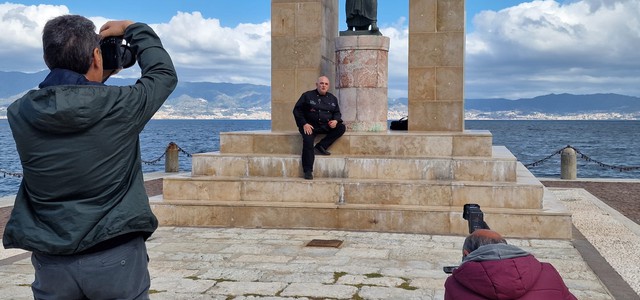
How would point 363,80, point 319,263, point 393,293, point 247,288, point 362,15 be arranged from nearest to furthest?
point 393,293, point 247,288, point 319,263, point 363,80, point 362,15

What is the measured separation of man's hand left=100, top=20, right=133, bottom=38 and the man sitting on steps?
7.99 meters

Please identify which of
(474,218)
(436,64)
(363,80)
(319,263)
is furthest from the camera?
(436,64)

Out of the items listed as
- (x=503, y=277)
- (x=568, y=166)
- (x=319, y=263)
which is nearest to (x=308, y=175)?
(x=319, y=263)

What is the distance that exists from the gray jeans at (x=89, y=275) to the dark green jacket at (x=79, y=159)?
6 cm

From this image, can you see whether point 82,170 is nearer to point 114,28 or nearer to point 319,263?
point 114,28

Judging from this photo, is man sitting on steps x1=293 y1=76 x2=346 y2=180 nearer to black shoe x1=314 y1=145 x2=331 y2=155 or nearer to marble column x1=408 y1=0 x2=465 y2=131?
black shoe x1=314 y1=145 x2=331 y2=155

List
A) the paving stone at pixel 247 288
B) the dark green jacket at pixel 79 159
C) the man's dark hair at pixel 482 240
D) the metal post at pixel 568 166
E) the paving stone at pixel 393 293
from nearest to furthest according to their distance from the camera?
the dark green jacket at pixel 79 159 → the man's dark hair at pixel 482 240 → the paving stone at pixel 393 293 → the paving stone at pixel 247 288 → the metal post at pixel 568 166

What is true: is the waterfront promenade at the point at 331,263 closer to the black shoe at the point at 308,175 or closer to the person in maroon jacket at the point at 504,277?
the black shoe at the point at 308,175

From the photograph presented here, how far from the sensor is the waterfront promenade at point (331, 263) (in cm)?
623

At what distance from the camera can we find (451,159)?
1042 centimetres

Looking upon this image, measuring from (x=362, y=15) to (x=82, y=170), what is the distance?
10.8 metres

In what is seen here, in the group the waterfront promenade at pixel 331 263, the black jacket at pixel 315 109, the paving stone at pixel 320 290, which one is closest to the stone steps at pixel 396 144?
the black jacket at pixel 315 109

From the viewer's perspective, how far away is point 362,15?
12.8m

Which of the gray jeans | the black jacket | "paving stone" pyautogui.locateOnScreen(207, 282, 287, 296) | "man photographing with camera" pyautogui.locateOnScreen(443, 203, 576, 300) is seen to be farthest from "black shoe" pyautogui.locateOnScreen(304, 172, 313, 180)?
the gray jeans
